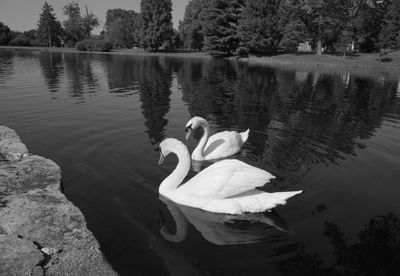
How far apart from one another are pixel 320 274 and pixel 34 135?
34.9 ft

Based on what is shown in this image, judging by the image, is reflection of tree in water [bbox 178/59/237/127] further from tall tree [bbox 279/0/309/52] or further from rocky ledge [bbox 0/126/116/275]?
tall tree [bbox 279/0/309/52]

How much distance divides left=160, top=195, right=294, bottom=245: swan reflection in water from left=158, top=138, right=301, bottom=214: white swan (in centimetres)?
15

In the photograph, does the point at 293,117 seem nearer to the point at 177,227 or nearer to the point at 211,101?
the point at 211,101

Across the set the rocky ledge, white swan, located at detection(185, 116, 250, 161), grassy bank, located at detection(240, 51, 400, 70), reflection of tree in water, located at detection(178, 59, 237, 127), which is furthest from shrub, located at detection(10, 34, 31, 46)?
the rocky ledge

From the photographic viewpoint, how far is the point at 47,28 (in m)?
125

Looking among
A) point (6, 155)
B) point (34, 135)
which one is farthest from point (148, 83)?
point (6, 155)

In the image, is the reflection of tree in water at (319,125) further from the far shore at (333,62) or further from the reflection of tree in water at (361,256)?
the far shore at (333,62)

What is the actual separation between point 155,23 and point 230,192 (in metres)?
92.0

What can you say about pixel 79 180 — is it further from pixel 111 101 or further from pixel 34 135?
pixel 111 101

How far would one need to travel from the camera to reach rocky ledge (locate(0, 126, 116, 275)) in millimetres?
4891

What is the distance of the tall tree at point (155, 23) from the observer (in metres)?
92.6

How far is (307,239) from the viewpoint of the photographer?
250 inches

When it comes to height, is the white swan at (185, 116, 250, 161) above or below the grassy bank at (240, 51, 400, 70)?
below

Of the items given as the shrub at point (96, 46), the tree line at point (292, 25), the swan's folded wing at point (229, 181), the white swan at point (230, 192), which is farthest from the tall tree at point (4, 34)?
the swan's folded wing at point (229, 181)
